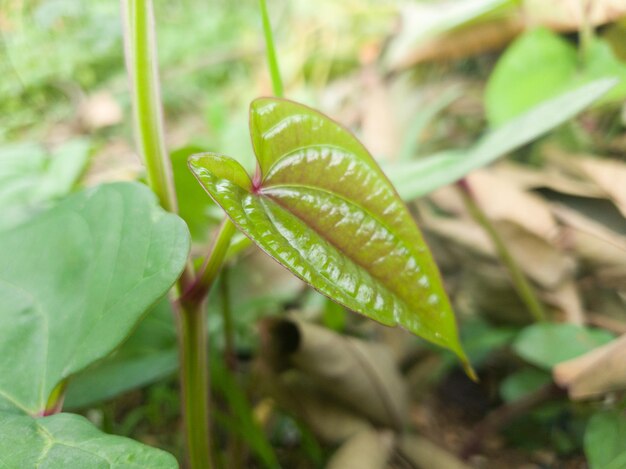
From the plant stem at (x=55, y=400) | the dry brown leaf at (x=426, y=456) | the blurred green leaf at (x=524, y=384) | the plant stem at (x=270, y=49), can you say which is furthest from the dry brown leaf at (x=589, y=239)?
the plant stem at (x=55, y=400)

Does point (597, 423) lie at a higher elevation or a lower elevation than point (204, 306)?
lower

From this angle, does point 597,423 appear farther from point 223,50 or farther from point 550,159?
point 223,50

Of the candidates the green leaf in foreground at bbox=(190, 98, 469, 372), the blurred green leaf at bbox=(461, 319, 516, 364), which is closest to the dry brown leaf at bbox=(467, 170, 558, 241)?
the blurred green leaf at bbox=(461, 319, 516, 364)

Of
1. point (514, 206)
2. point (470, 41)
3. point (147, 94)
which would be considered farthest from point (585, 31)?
point (147, 94)

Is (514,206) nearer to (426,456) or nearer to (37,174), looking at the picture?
(426,456)

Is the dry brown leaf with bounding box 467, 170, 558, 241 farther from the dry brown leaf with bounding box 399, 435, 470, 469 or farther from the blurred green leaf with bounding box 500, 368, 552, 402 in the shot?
the dry brown leaf with bounding box 399, 435, 470, 469

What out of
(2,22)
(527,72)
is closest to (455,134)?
(527,72)
